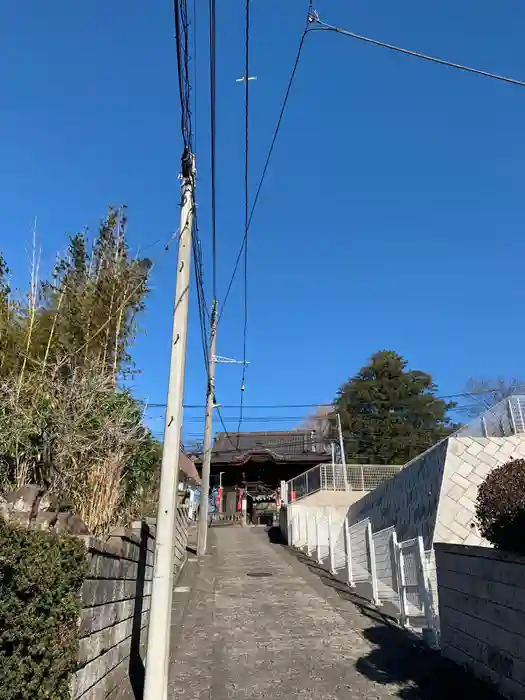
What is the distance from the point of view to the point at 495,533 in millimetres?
4719

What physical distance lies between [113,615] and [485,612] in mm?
3545

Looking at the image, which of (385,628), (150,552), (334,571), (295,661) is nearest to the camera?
(295,661)

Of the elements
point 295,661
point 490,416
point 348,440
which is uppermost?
point 348,440

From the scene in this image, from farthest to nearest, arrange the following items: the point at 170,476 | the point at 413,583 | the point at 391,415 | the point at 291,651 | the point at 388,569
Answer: the point at 391,415, the point at 388,569, the point at 413,583, the point at 291,651, the point at 170,476

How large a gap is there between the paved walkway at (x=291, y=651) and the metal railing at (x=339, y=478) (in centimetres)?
1372

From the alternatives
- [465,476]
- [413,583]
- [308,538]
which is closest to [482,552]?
[413,583]

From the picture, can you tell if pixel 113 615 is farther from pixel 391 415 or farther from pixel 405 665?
pixel 391 415

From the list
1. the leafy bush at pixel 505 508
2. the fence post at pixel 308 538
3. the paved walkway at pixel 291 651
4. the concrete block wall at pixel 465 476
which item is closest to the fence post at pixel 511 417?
the concrete block wall at pixel 465 476

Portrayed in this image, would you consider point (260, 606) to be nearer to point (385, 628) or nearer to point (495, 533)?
point (385, 628)

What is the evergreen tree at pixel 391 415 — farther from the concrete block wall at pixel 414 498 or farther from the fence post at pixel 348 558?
the fence post at pixel 348 558

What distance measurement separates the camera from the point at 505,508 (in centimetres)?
463

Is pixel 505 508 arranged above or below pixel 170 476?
below

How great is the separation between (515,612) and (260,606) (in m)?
5.44

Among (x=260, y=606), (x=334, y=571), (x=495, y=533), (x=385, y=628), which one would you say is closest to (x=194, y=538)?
(x=334, y=571)
